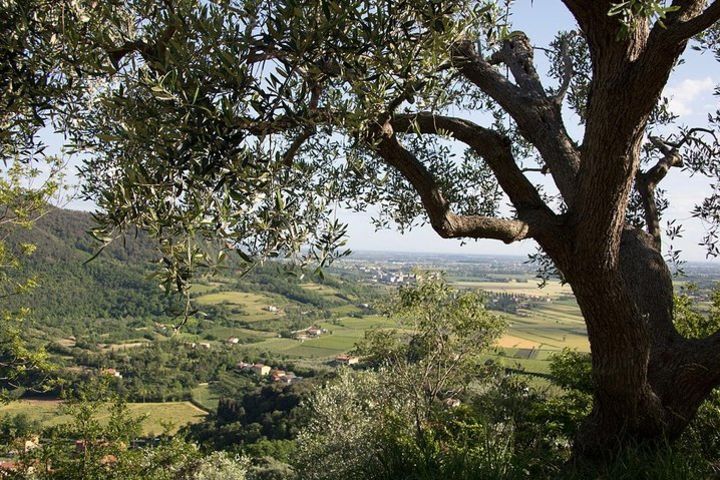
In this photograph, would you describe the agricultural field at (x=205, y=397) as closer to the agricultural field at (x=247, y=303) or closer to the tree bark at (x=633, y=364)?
the agricultural field at (x=247, y=303)

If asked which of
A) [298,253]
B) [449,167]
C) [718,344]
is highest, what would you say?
[449,167]

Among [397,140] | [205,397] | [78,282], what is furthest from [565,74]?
[78,282]

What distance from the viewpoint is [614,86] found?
3711 mm

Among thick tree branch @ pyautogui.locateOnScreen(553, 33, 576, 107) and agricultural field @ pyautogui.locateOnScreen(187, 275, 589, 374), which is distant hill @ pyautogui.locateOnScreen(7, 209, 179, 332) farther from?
thick tree branch @ pyautogui.locateOnScreen(553, 33, 576, 107)

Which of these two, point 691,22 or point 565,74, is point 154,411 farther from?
point 691,22

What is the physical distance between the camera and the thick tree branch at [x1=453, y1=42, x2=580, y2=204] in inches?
197

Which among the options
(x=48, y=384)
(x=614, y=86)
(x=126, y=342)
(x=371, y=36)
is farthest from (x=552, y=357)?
(x=126, y=342)

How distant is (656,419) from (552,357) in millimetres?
4071

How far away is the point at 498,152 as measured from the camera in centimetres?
485

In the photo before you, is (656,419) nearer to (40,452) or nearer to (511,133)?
(511,133)

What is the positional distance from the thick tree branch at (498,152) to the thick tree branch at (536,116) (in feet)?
1.26

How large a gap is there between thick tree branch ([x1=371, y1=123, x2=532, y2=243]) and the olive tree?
12 millimetres

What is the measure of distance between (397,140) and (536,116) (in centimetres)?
167

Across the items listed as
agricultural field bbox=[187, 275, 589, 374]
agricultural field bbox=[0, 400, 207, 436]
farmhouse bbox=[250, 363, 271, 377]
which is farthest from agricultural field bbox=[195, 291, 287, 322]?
agricultural field bbox=[0, 400, 207, 436]
